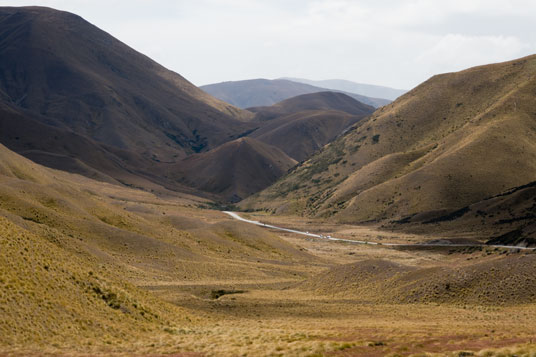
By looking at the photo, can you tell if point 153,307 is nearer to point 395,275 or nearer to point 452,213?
point 395,275

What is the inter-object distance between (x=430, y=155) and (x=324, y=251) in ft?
181

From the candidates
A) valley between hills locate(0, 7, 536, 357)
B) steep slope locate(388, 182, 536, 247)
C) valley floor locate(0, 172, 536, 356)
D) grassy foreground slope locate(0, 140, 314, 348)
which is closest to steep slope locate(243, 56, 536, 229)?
valley between hills locate(0, 7, 536, 357)

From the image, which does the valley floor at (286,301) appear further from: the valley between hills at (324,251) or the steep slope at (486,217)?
the steep slope at (486,217)

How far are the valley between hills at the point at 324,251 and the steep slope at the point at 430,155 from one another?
1.58 ft

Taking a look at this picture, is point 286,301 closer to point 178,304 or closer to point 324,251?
point 178,304

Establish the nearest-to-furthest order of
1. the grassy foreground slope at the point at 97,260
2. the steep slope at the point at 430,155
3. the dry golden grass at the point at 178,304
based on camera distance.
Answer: the dry golden grass at the point at 178,304
the grassy foreground slope at the point at 97,260
the steep slope at the point at 430,155

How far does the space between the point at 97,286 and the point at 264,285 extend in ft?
93.3

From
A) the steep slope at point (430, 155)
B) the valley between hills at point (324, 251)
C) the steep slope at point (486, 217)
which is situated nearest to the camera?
the valley between hills at point (324, 251)

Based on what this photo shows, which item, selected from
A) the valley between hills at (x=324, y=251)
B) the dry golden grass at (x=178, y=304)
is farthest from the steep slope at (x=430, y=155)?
the dry golden grass at (x=178, y=304)

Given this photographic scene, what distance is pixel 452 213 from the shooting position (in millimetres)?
115062

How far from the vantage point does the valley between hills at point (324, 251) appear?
94.7ft

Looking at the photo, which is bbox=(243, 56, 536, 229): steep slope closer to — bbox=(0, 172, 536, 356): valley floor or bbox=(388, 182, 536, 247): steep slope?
bbox=(388, 182, 536, 247): steep slope

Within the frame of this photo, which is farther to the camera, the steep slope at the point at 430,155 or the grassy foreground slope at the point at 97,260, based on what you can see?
the steep slope at the point at 430,155

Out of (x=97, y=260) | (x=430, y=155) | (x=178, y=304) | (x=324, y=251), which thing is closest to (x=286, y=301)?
(x=178, y=304)
